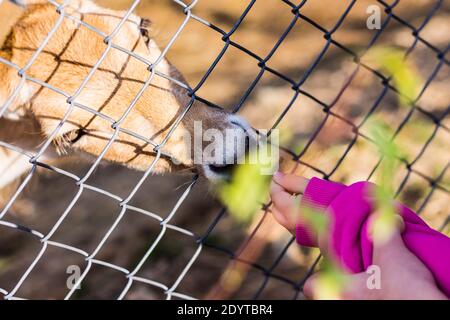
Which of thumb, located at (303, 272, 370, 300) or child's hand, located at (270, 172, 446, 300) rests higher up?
child's hand, located at (270, 172, 446, 300)

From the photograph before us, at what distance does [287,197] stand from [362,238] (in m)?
0.50

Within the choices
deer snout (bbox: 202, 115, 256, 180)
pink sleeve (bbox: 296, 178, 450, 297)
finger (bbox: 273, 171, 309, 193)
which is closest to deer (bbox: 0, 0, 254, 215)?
deer snout (bbox: 202, 115, 256, 180)

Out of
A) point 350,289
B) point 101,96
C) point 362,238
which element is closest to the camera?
point 350,289

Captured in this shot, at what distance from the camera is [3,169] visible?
10.9ft

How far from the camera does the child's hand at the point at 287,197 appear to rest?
2.00m

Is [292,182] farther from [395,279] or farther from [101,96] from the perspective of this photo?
[101,96]

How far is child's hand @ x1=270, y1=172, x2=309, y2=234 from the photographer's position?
200 centimetres

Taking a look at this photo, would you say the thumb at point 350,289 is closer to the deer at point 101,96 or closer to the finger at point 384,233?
the finger at point 384,233

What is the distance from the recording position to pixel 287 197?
81.8 inches

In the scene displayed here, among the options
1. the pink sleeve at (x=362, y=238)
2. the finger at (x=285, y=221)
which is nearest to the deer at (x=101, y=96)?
the finger at (x=285, y=221)

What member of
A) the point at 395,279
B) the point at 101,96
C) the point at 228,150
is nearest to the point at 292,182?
the point at 228,150

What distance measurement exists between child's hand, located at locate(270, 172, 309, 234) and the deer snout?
0.32 metres

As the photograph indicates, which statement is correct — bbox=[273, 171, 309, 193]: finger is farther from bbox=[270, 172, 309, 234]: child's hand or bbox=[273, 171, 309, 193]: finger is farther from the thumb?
the thumb

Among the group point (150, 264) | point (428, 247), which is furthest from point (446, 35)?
point (428, 247)
